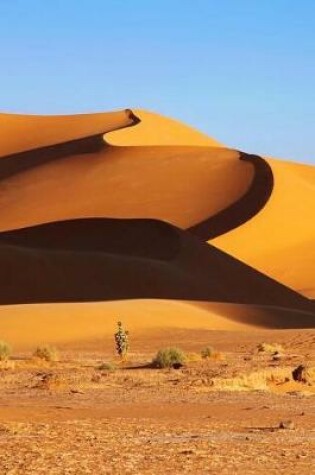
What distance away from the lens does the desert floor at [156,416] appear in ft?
38.7

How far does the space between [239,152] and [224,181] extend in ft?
30.8

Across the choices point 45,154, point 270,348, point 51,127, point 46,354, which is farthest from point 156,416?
point 51,127

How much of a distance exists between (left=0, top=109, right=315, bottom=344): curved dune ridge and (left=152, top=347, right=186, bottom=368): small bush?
11.8 m

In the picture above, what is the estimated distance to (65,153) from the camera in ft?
316

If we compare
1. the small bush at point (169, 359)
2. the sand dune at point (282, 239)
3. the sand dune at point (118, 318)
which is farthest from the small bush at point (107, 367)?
the sand dune at point (282, 239)

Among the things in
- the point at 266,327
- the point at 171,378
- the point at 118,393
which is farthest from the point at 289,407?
the point at 266,327

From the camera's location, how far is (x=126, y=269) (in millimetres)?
51250

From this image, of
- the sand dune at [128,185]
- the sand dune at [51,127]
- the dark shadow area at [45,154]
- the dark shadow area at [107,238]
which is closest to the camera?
the dark shadow area at [107,238]

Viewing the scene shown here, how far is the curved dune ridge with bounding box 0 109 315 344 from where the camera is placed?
45125 mm

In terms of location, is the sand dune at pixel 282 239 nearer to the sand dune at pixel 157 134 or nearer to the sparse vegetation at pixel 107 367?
the sand dune at pixel 157 134

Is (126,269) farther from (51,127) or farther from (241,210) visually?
(51,127)

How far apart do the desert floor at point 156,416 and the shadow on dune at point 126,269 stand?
777 inches

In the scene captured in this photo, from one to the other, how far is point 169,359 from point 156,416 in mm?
8379

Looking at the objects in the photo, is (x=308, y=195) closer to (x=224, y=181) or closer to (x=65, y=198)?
(x=224, y=181)
